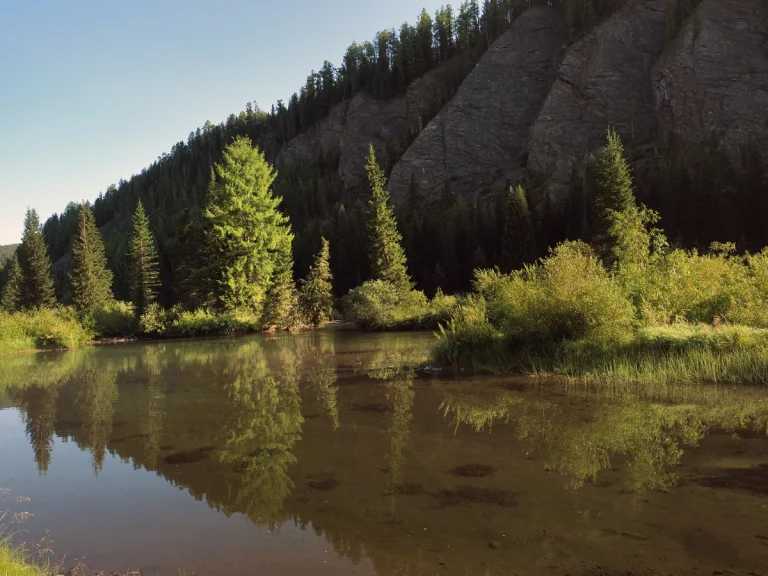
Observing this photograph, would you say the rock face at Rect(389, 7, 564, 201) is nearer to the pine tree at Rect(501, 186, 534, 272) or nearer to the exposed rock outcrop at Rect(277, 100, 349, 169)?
the pine tree at Rect(501, 186, 534, 272)

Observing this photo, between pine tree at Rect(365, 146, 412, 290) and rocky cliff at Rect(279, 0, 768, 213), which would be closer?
pine tree at Rect(365, 146, 412, 290)

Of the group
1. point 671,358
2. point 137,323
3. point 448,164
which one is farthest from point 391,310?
point 448,164

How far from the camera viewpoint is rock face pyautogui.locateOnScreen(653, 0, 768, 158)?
59344mm

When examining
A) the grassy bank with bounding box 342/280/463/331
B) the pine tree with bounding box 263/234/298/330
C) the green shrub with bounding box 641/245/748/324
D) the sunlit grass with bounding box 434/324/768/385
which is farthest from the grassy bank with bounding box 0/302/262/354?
the green shrub with bounding box 641/245/748/324

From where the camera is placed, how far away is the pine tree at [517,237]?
51469 mm

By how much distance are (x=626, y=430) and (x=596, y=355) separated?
525cm

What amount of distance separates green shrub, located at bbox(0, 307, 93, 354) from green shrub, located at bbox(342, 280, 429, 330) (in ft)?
56.5

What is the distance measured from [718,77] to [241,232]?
57881 mm

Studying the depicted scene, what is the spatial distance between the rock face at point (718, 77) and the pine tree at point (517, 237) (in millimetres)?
25003

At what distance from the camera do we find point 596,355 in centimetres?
1377

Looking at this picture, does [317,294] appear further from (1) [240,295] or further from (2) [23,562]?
(2) [23,562]

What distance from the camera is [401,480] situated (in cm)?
714

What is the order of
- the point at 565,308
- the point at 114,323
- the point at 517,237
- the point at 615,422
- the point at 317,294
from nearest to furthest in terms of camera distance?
1. the point at 615,422
2. the point at 565,308
3. the point at 114,323
4. the point at 317,294
5. the point at 517,237

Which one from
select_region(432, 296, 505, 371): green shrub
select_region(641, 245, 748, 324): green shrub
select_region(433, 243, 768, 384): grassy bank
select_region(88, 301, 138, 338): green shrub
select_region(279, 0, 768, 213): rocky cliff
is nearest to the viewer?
select_region(433, 243, 768, 384): grassy bank
